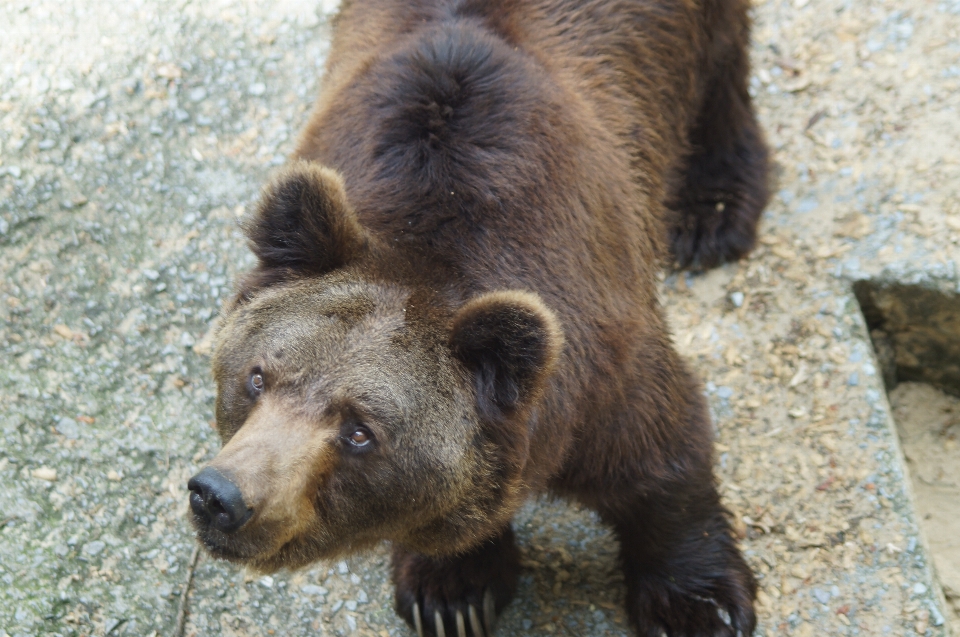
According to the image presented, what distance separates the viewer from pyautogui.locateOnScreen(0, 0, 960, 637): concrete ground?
14.7 feet

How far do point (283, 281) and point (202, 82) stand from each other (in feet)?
11.1

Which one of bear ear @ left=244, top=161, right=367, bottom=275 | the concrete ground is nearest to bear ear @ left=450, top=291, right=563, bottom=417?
bear ear @ left=244, top=161, right=367, bottom=275

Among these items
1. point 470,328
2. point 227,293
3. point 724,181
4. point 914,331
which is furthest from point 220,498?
point 914,331

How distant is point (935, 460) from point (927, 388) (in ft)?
1.47

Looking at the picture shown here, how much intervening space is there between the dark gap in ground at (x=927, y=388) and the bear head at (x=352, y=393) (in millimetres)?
3043

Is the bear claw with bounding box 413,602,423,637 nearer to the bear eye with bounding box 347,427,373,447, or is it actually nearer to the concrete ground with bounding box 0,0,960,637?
the concrete ground with bounding box 0,0,960,637

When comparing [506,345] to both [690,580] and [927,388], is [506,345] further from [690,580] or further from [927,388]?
[927,388]

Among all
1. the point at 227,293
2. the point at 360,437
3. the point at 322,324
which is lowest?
the point at 227,293

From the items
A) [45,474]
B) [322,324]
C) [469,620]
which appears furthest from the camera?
[45,474]

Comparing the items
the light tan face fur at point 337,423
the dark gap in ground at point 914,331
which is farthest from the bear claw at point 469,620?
the dark gap in ground at point 914,331

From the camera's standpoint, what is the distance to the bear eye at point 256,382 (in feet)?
10.0

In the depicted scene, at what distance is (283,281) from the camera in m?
3.28

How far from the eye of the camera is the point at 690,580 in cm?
441

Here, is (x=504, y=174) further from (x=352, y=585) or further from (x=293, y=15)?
(x=293, y=15)
